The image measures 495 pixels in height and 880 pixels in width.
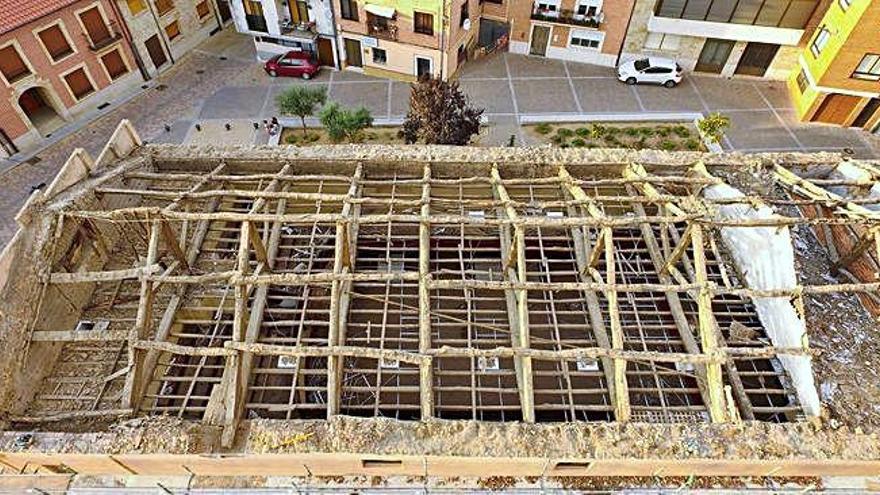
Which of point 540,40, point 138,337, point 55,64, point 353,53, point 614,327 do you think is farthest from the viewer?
point 540,40

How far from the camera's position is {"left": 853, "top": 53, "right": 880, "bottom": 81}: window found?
81.5 feet

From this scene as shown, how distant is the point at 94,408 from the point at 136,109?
76.7 feet

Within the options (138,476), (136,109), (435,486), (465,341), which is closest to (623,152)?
(465,341)

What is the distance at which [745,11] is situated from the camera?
89.5 feet

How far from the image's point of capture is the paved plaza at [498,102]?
1063 inches

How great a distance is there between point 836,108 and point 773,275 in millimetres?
21806

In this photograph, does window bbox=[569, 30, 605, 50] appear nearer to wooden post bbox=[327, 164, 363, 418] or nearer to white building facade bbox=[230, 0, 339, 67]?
→ white building facade bbox=[230, 0, 339, 67]

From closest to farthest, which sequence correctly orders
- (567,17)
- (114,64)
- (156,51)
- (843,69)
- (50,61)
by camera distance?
1. (843,69)
2. (50,61)
3. (114,64)
4. (567,17)
5. (156,51)

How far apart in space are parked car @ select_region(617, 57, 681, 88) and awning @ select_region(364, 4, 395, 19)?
43.4 ft

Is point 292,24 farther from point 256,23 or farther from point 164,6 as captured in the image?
point 164,6

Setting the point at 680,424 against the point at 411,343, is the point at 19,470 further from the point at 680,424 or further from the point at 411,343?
the point at 680,424

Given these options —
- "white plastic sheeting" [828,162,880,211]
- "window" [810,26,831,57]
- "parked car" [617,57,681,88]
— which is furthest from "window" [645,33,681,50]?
"white plastic sheeting" [828,162,880,211]

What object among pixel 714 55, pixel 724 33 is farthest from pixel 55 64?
pixel 714 55

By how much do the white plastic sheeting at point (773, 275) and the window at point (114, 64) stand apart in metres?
30.1
